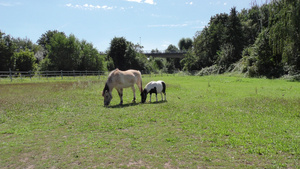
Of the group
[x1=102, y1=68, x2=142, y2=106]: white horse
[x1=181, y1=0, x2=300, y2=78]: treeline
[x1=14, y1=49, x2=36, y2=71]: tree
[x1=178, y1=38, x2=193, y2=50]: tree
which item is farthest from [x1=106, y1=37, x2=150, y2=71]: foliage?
[x1=178, y1=38, x2=193, y2=50]: tree

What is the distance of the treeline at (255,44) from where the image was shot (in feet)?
76.6

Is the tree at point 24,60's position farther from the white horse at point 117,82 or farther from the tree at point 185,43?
the tree at point 185,43

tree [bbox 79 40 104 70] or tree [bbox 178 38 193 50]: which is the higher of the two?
tree [bbox 178 38 193 50]

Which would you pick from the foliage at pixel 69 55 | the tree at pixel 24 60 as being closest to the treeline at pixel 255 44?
the foliage at pixel 69 55

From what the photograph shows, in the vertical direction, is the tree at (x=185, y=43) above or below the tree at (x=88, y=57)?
above

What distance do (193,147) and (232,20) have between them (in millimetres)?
51433

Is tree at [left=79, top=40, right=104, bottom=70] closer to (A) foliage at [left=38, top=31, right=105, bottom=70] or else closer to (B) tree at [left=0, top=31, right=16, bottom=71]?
(A) foliage at [left=38, top=31, right=105, bottom=70]

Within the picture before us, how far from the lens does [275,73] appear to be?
3100 centimetres

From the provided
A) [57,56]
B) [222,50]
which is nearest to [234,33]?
[222,50]

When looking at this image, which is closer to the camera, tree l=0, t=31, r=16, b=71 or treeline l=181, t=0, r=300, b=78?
treeline l=181, t=0, r=300, b=78

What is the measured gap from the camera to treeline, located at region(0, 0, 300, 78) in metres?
24.1

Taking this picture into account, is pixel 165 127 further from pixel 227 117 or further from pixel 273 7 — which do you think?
pixel 273 7

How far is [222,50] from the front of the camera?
48.7 meters

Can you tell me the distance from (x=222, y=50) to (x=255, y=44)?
15.0 metres
